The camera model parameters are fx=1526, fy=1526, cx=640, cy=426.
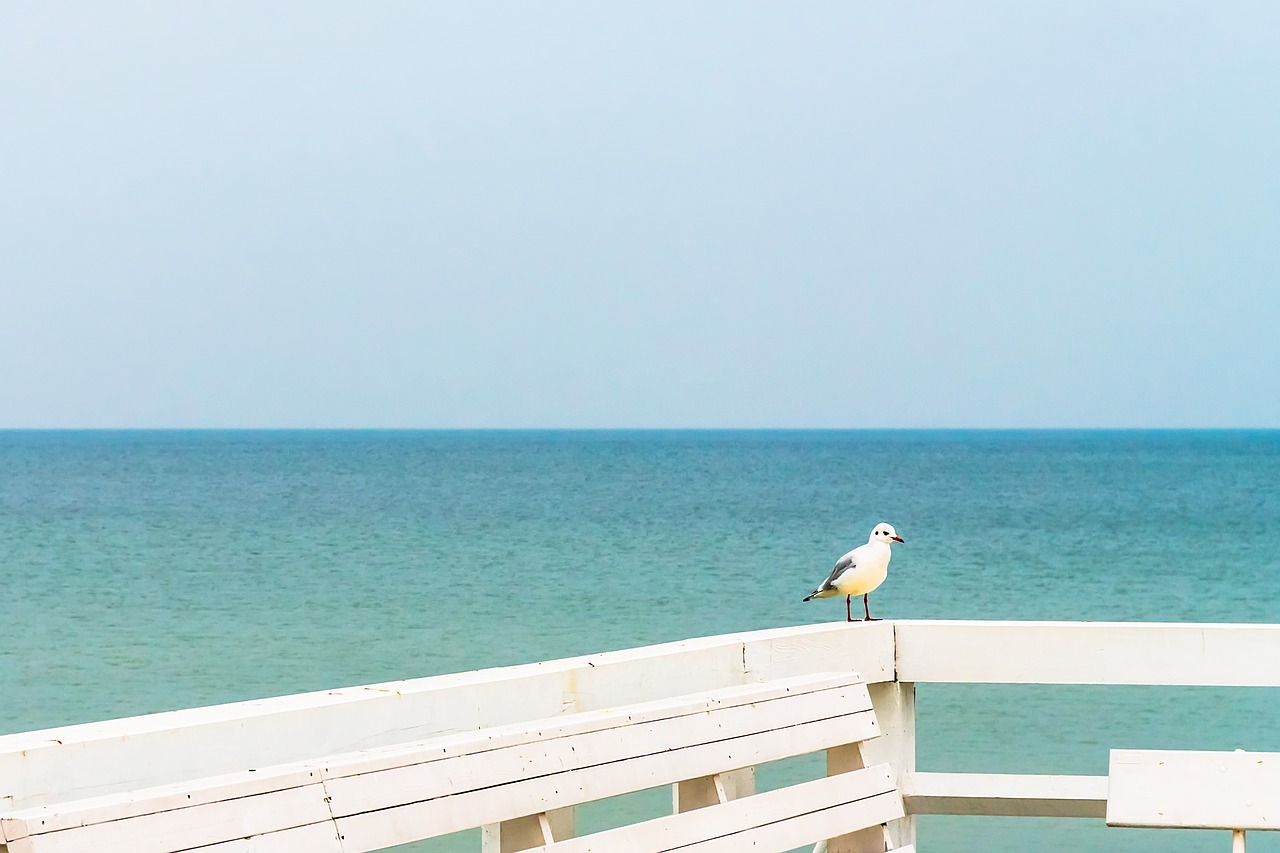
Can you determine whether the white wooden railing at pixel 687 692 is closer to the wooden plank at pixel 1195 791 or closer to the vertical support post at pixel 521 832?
the vertical support post at pixel 521 832

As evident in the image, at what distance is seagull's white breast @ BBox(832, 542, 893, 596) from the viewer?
381cm

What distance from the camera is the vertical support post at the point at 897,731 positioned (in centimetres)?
345

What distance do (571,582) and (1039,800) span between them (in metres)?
29.1

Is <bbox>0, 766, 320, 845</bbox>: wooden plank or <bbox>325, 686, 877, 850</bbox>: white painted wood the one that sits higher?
<bbox>0, 766, 320, 845</bbox>: wooden plank

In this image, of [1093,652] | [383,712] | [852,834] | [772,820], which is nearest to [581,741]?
[383,712]

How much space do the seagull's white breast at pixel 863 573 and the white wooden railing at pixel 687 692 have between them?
365 millimetres

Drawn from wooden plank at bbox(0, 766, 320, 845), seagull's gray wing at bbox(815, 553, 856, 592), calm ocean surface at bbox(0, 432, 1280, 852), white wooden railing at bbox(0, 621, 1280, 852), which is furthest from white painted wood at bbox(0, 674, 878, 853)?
calm ocean surface at bbox(0, 432, 1280, 852)

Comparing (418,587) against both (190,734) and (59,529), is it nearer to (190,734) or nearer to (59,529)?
(59,529)

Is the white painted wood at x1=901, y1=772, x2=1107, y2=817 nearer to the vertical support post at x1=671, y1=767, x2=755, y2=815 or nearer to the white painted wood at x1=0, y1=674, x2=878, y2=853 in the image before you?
the white painted wood at x1=0, y1=674, x2=878, y2=853

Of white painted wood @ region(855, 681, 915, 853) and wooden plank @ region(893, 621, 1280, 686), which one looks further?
white painted wood @ region(855, 681, 915, 853)

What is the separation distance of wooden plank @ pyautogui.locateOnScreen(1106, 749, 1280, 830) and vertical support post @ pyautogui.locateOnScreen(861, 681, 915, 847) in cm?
127

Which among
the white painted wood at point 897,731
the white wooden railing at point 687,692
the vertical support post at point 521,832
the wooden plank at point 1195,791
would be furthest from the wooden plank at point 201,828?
the white painted wood at point 897,731

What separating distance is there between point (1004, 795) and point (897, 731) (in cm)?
27

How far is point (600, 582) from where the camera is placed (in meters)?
32.0
